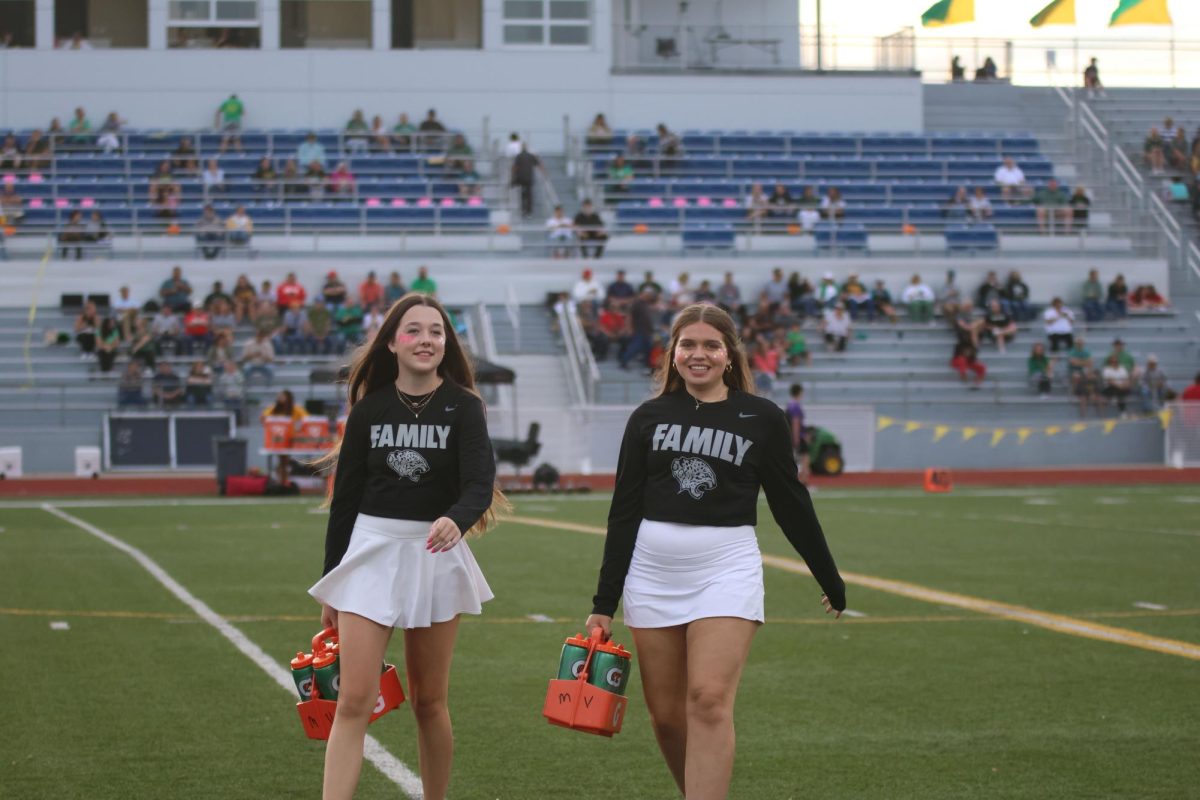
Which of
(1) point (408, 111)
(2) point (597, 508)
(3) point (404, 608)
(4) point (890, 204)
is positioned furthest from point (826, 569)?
(1) point (408, 111)

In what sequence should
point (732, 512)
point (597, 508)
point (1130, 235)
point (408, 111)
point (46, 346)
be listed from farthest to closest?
point (408, 111), point (1130, 235), point (46, 346), point (597, 508), point (732, 512)

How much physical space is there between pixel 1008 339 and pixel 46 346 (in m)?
18.5

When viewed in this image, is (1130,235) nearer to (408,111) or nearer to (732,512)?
(408,111)

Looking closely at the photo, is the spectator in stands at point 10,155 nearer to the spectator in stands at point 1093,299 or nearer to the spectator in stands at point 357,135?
the spectator in stands at point 357,135

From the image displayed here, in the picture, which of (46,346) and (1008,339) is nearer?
(46,346)

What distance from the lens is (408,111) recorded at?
4147 centimetres

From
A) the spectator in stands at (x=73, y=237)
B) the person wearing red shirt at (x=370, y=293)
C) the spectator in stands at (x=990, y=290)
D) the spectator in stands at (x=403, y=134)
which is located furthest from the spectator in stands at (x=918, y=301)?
the spectator in stands at (x=73, y=237)

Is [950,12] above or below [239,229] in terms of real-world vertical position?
above

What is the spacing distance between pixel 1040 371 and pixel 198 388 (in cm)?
1550

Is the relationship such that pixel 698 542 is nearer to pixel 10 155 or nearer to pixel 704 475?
pixel 704 475

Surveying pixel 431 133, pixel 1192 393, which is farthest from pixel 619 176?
pixel 1192 393

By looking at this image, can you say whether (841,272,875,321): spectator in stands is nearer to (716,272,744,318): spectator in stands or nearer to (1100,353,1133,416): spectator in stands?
(716,272,744,318): spectator in stands

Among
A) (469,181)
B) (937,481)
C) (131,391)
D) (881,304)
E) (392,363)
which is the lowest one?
(937,481)

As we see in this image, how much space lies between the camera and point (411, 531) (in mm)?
5637
